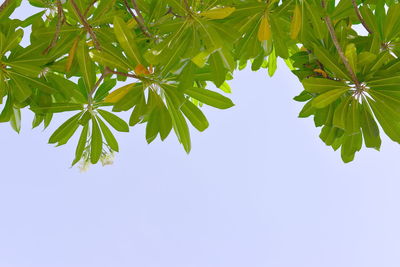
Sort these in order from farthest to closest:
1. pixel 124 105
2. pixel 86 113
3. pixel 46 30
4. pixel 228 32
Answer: pixel 86 113 < pixel 46 30 < pixel 124 105 < pixel 228 32

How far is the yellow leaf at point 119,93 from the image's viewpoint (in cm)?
199

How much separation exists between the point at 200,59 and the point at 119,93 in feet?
1.37

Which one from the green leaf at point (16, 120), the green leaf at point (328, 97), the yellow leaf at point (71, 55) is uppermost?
the yellow leaf at point (71, 55)

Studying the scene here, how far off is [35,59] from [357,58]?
131 centimetres

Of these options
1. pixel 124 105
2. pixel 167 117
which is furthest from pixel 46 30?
pixel 167 117

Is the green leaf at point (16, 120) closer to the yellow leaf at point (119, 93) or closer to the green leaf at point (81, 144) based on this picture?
the green leaf at point (81, 144)

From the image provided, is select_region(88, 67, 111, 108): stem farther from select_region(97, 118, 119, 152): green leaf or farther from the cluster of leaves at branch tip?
select_region(97, 118, 119, 152): green leaf

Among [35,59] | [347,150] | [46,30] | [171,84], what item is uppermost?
[46,30]

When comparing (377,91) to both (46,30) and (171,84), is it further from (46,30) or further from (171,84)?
(46,30)

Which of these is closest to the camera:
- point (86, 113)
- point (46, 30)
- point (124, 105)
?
point (124, 105)

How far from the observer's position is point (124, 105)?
2.00m

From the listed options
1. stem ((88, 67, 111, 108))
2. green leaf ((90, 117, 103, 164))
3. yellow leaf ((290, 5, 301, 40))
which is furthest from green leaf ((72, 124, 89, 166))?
yellow leaf ((290, 5, 301, 40))

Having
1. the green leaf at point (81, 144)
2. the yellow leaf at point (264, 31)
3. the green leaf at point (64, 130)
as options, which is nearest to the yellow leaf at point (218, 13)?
the yellow leaf at point (264, 31)

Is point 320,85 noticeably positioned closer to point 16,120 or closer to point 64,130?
point 64,130
